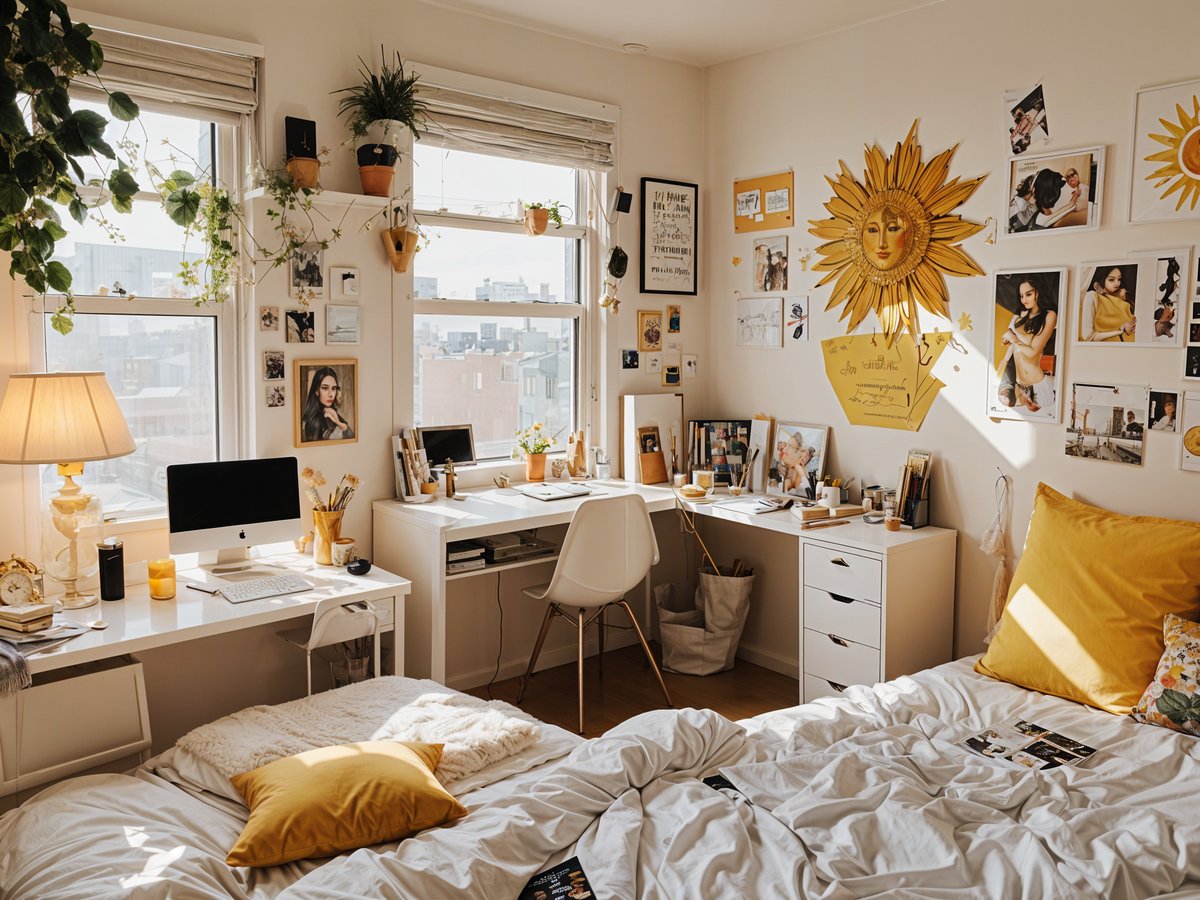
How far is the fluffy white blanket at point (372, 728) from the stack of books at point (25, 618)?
502mm

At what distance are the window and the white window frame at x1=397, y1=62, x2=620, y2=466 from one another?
71 centimetres

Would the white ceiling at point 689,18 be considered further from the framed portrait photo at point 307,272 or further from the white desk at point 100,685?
the white desk at point 100,685

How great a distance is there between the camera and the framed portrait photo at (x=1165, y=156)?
2855 mm

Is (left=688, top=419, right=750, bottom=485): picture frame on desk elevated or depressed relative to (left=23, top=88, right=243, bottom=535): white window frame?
depressed

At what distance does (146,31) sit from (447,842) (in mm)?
2527

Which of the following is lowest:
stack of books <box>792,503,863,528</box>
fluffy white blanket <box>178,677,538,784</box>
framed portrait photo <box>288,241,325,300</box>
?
fluffy white blanket <box>178,677,538,784</box>

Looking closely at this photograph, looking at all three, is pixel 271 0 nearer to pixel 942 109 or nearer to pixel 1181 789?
pixel 942 109

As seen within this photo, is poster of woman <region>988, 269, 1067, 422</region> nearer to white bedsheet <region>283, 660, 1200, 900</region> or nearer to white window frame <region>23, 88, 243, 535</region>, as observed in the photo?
white bedsheet <region>283, 660, 1200, 900</region>

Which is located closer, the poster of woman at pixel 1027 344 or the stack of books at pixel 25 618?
the stack of books at pixel 25 618

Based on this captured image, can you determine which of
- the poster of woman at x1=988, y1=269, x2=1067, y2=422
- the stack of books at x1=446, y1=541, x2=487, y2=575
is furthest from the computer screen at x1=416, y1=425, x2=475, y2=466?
the poster of woman at x1=988, y1=269, x2=1067, y2=422

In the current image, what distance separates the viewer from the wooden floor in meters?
3.74

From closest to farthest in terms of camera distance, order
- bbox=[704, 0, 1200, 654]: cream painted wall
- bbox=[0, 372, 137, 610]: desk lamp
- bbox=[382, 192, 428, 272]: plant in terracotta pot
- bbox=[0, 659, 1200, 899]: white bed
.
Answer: bbox=[0, 659, 1200, 899]: white bed < bbox=[0, 372, 137, 610]: desk lamp < bbox=[704, 0, 1200, 654]: cream painted wall < bbox=[382, 192, 428, 272]: plant in terracotta pot

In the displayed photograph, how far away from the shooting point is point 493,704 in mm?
2584

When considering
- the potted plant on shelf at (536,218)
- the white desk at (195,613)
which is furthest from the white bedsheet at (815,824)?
the potted plant on shelf at (536,218)
